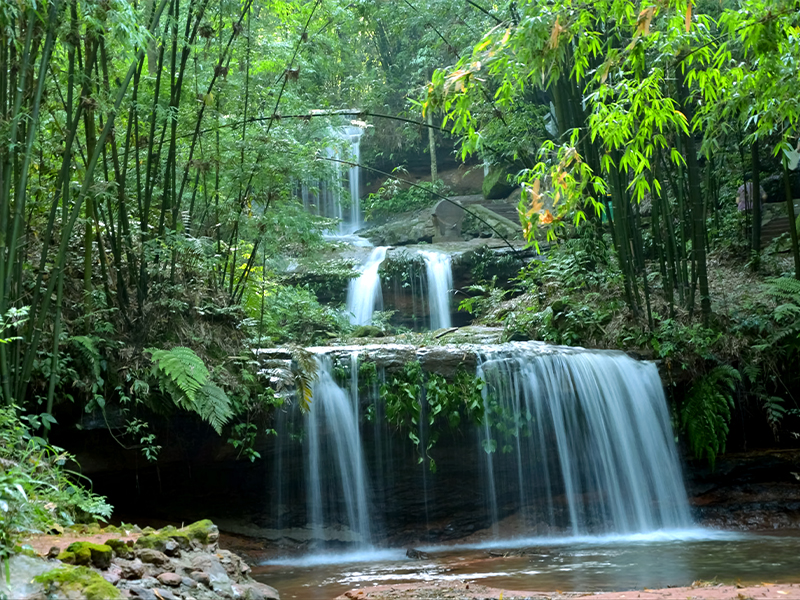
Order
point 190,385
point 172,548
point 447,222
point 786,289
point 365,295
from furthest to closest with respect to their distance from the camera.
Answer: point 447,222 → point 365,295 → point 786,289 → point 190,385 → point 172,548

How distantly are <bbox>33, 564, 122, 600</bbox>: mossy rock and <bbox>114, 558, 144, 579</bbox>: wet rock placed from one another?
0.25 metres

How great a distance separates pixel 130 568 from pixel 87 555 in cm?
23

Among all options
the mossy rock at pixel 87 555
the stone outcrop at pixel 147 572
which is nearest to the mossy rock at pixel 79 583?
the stone outcrop at pixel 147 572

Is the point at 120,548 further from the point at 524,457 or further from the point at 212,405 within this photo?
the point at 524,457

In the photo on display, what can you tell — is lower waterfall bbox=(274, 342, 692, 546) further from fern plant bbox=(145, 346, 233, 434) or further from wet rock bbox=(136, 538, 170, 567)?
wet rock bbox=(136, 538, 170, 567)

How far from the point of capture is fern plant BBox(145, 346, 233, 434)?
5088 millimetres

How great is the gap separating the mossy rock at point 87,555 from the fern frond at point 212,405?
2.21 metres

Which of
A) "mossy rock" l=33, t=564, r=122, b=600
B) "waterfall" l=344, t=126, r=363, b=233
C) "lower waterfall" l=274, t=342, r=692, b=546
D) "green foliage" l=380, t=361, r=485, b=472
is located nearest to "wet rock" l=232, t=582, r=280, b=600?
"mossy rock" l=33, t=564, r=122, b=600

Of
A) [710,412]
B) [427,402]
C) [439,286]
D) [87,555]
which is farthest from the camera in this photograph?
[439,286]

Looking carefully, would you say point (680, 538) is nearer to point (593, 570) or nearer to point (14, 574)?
point (593, 570)

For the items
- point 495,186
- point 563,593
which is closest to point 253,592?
point 563,593

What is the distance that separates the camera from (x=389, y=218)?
58.0ft

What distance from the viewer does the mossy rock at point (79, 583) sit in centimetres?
249

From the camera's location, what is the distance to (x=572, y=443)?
695cm
